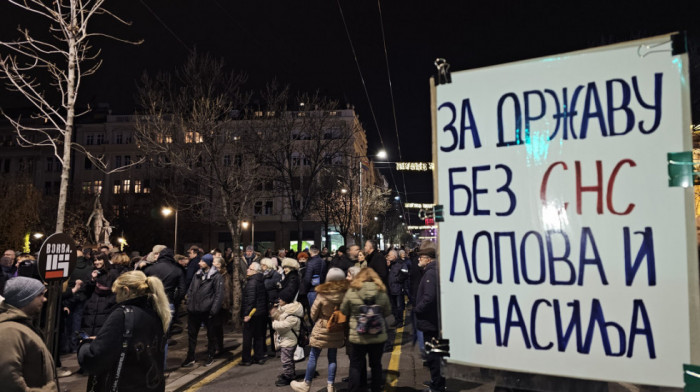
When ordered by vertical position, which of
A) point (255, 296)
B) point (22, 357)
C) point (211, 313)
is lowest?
point (211, 313)

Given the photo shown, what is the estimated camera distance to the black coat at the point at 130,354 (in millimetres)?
3582

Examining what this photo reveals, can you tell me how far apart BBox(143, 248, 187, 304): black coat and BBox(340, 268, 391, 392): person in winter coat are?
3826 mm

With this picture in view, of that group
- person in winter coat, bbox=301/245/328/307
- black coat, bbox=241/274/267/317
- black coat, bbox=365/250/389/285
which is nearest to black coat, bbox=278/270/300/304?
black coat, bbox=241/274/267/317

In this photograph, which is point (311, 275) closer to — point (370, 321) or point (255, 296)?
point (255, 296)

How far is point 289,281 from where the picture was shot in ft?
25.0

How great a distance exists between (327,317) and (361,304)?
2.50ft

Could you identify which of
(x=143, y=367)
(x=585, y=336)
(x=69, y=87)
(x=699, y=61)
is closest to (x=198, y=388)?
(x=143, y=367)

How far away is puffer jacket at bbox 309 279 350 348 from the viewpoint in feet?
19.0

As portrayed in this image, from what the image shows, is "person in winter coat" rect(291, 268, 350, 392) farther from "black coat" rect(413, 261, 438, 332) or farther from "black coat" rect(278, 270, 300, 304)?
"black coat" rect(278, 270, 300, 304)

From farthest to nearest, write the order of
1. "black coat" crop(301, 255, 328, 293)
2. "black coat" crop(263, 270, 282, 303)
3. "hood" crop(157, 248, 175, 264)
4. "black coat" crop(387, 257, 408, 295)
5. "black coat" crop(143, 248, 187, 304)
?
"black coat" crop(387, 257, 408, 295) < "black coat" crop(301, 255, 328, 293) < "hood" crop(157, 248, 175, 264) < "black coat" crop(143, 248, 187, 304) < "black coat" crop(263, 270, 282, 303)

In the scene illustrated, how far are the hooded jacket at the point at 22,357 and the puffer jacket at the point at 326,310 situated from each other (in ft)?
10.7

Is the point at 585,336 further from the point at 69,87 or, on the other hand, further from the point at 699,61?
the point at 699,61

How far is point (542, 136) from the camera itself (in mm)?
2516

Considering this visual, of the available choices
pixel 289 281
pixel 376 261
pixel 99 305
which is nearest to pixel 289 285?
pixel 289 281
